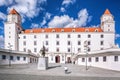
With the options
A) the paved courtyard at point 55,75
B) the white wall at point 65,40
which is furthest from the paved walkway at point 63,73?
the white wall at point 65,40

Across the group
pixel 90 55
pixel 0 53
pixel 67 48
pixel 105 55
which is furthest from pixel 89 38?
pixel 0 53

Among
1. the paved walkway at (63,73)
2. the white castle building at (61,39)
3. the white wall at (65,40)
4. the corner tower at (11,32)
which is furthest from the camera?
the corner tower at (11,32)

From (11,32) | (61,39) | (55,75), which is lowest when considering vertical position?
(55,75)

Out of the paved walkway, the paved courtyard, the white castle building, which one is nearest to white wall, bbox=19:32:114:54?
the white castle building

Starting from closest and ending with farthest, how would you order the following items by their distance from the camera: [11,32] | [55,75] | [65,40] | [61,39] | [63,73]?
[55,75]
[63,73]
[65,40]
[61,39]
[11,32]

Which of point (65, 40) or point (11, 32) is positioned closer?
point (65, 40)

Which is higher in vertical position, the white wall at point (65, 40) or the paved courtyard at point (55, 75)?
the white wall at point (65, 40)

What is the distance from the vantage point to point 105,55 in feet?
96.1

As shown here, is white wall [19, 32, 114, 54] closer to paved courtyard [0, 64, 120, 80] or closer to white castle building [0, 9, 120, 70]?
white castle building [0, 9, 120, 70]

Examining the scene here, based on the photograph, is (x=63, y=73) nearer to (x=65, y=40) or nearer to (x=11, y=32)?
(x=65, y=40)

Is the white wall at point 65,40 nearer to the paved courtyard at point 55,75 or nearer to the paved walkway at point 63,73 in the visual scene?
the paved walkway at point 63,73

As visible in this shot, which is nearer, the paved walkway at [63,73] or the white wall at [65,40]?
the paved walkway at [63,73]

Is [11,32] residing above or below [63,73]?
above

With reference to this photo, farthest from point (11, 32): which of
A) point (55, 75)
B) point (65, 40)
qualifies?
point (55, 75)
